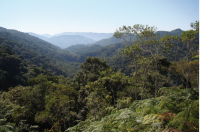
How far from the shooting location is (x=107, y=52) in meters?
165

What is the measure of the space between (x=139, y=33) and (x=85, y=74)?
11.9 metres

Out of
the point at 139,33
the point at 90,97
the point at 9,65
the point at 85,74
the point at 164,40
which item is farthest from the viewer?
the point at 9,65

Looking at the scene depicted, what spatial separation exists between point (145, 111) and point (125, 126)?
3.10ft

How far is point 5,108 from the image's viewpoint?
19.7 ft

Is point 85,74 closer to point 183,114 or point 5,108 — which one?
point 5,108

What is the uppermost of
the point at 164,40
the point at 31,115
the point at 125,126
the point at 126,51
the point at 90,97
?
the point at 164,40

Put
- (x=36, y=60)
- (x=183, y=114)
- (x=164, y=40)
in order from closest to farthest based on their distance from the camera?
1. (x=183, y=114)
2. (x=164, y=40)
3. (x=36, y=60)

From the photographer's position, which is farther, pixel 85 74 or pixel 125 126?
pixel 85 74

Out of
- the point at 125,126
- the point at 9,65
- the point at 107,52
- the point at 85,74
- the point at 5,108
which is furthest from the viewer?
the point at 107,52

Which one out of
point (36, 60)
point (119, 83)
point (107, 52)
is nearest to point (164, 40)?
point (119, 83)

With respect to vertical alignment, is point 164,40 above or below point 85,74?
above

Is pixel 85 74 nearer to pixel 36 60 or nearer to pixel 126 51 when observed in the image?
pixel 126 51

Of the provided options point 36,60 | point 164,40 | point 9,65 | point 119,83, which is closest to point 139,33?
point 164,40

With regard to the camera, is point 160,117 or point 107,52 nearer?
point 160,117
